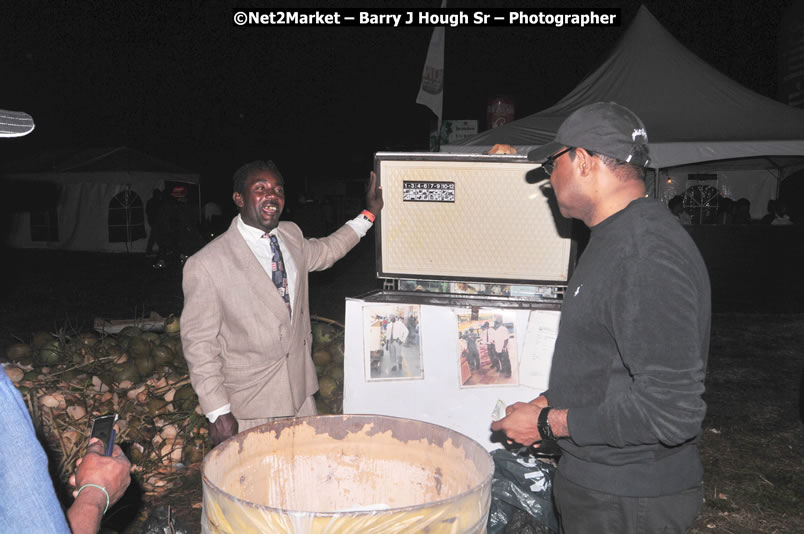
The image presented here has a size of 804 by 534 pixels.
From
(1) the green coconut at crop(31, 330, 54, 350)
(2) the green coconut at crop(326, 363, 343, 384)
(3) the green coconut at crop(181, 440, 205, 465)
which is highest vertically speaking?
(1) the green coconut at crop(31, 330, 54, 350)

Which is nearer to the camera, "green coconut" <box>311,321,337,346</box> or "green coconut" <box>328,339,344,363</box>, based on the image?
"green coconut" <box>328,339,344,363</box>

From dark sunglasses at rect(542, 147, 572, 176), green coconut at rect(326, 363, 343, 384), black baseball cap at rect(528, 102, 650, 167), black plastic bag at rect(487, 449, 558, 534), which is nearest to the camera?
black baseball cap at rect(528, 102, 650, 167)

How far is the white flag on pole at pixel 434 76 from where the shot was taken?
11.2m

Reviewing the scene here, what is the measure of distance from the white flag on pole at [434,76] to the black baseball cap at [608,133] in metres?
9.57

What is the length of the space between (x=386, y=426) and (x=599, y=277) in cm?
77

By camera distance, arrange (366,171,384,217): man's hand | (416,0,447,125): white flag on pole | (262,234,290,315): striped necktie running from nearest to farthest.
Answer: (262,234,290,315): striped necktie
(366,171,384,217): man's hand
(416,0,447,125): white flag on pole

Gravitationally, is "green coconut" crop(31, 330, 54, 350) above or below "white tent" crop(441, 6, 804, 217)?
below

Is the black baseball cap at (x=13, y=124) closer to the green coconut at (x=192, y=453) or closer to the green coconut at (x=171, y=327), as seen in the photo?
the green coconut at (x=192, y=453)

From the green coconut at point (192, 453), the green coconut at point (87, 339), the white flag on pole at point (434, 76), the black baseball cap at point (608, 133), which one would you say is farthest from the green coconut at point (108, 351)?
the white flag on pole at point (434, 76)

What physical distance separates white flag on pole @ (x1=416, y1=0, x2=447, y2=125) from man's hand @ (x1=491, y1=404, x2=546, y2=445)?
9.82 m

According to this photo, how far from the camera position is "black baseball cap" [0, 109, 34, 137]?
155cm

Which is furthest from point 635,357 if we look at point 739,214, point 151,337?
point 739,214

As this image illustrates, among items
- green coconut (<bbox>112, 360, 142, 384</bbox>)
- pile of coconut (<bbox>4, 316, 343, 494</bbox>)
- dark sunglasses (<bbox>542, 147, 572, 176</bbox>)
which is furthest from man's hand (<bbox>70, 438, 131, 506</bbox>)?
green coconut (<bbox>112, 360, 142, 384</bbox>)

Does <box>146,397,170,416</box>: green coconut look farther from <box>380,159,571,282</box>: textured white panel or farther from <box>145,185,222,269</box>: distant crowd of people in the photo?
<box>145,185,222,269</box>: distant crowd of people
